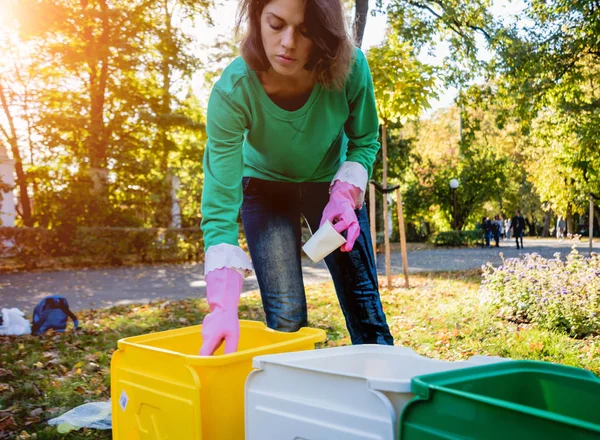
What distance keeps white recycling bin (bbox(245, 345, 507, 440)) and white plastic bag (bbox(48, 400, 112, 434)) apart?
156 centimetres

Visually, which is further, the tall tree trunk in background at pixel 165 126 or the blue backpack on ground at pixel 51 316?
the tall tree trunk in background at pixel 165 126

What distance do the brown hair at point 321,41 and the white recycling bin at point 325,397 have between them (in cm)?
90

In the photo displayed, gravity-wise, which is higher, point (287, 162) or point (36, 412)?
point (287, 162)

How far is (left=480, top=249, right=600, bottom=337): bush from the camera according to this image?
457cm

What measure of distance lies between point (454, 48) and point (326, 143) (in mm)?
8977

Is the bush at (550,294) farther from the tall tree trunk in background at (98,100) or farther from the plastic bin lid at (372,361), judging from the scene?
the tall tree trunk in background at (98,100)

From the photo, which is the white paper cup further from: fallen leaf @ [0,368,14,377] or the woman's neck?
fallen leaf @ [0,368,14,377]

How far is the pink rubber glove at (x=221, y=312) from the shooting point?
1.74 meters

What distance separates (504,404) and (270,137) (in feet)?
4.19

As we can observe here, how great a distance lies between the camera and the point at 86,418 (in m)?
2.86

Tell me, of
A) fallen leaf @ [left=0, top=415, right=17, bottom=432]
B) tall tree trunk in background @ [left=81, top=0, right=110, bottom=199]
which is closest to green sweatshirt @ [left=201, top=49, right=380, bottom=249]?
fallen leaf @ [left=0, top=415, right=17, bottom=432]

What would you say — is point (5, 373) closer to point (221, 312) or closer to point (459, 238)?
point (221, 312)

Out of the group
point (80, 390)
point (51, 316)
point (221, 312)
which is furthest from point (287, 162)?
point (51, 316)

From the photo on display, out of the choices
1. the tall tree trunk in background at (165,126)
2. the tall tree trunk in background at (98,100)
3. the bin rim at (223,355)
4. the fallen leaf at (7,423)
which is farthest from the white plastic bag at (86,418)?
the tall tree trunk in background at (165,126)
